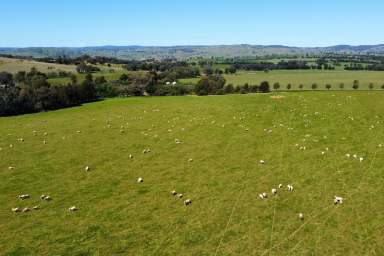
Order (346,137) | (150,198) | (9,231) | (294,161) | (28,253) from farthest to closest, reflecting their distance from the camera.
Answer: (346,137) < (294,161) < (150,198) < (9,231) < (28,253)

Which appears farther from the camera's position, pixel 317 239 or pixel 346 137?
pixel 346 137

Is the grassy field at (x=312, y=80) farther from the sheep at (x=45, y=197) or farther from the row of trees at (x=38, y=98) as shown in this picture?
the sheep at (x=45, y=197)

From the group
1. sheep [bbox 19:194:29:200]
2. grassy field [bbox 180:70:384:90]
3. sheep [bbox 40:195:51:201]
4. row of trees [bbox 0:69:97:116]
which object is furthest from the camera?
grassy field [bbox 180:70:384:90]

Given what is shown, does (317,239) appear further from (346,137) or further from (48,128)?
(48,128)

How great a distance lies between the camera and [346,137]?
102 ft

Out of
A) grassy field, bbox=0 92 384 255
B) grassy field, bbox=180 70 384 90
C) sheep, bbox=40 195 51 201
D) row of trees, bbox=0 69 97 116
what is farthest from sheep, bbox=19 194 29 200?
grassy field, bbox=180 70 384 90

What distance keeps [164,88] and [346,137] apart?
69.7 metres

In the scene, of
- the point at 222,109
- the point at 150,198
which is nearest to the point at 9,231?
the point at 150,198

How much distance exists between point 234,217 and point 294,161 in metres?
9.36

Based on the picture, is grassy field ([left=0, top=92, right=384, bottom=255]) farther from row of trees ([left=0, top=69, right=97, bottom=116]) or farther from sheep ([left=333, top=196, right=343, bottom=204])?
row of trees ([left=0, top=69, right=97, bottom=116])

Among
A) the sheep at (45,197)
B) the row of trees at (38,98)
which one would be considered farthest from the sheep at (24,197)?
the row of trees at (38,98)

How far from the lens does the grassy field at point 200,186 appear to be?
1551 cm

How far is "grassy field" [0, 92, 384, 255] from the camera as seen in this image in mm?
15508

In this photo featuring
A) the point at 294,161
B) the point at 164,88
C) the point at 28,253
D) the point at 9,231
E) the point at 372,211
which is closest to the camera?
the point at 28,253
